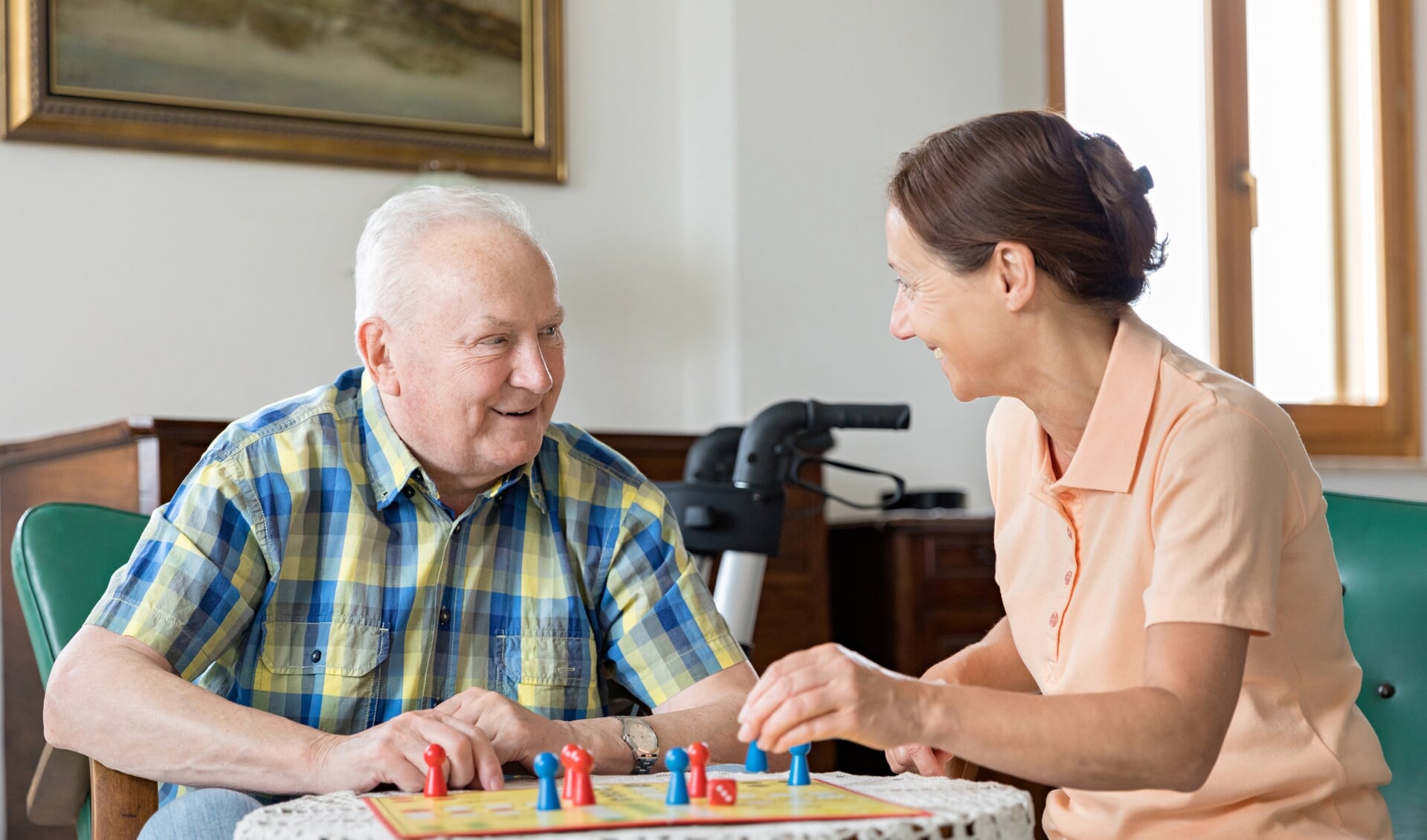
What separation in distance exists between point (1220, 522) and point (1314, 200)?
141 inches

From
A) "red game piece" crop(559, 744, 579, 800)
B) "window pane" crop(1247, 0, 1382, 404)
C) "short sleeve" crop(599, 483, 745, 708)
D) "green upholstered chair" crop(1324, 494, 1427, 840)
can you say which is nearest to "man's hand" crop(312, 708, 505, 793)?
"red game piece" crop(559, 744, 579, 800)

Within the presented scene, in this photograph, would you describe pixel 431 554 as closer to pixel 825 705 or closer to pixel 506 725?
pixel 506 725

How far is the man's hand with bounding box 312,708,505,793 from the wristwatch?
187mm

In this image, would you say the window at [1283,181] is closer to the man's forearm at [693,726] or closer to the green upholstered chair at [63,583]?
the man's forearm at [693,726]

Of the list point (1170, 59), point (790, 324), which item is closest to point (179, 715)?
point (790, 324)

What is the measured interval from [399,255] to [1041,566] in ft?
2.44

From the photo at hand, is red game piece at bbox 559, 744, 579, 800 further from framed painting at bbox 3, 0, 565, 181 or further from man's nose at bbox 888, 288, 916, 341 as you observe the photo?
framed painting at bbox 3, 0, 565, 181

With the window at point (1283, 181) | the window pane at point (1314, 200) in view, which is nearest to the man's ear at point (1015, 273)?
the window at point (1283, 181)

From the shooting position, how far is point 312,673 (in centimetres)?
145

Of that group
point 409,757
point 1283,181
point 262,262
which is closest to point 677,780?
point 409,757

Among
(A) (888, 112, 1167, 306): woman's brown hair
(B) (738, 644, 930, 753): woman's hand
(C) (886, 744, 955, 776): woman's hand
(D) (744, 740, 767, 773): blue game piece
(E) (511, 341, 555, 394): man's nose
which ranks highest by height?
(A) (888, 112, 1167, 306): woman's brown hair

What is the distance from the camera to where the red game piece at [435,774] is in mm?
Answer: 1059

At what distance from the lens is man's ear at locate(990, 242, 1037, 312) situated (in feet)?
4.04

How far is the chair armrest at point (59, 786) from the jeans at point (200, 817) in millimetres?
498
